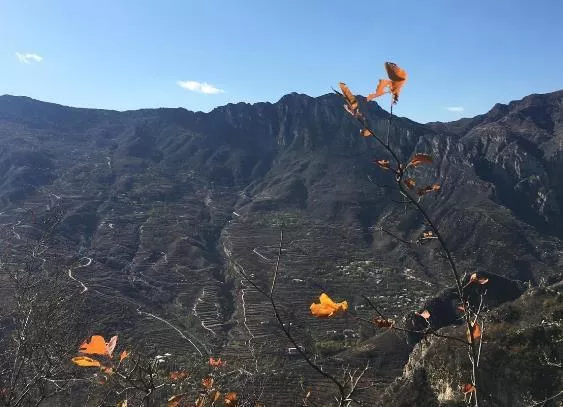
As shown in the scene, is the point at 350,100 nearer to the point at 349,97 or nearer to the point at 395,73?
the point at 349,97

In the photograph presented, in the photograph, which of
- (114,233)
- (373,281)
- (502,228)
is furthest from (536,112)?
(114,233)

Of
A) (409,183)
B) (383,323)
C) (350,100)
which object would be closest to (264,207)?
(383,323)

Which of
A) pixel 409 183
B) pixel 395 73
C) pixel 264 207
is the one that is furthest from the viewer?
pixel 264 207

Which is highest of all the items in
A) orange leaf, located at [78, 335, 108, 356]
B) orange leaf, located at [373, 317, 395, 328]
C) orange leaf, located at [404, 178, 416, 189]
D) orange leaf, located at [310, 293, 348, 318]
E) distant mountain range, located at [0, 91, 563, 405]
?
orange leaf, located at [404, 178, 416, 189]

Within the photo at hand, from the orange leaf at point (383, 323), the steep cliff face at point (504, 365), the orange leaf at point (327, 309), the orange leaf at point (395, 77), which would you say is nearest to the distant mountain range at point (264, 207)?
the steep cliff face at point (504, 365)

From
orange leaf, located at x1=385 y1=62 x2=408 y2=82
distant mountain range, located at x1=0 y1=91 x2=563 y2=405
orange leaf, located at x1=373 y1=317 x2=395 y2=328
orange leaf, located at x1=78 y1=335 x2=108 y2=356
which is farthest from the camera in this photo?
distant mountain range, located at x1=0 y1=91 x2=563 y2=405

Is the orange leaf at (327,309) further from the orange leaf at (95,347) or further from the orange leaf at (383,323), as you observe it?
the orange leaf at (95,347)

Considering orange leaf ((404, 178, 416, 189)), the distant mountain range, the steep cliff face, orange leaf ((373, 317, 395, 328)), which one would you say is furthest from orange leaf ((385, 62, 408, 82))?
the distant mountain range

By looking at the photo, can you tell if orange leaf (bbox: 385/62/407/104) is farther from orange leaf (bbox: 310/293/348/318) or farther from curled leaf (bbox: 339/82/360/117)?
orange leaf (bbox: 310/293/348/318)

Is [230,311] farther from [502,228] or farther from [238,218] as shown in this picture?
[502,228]
